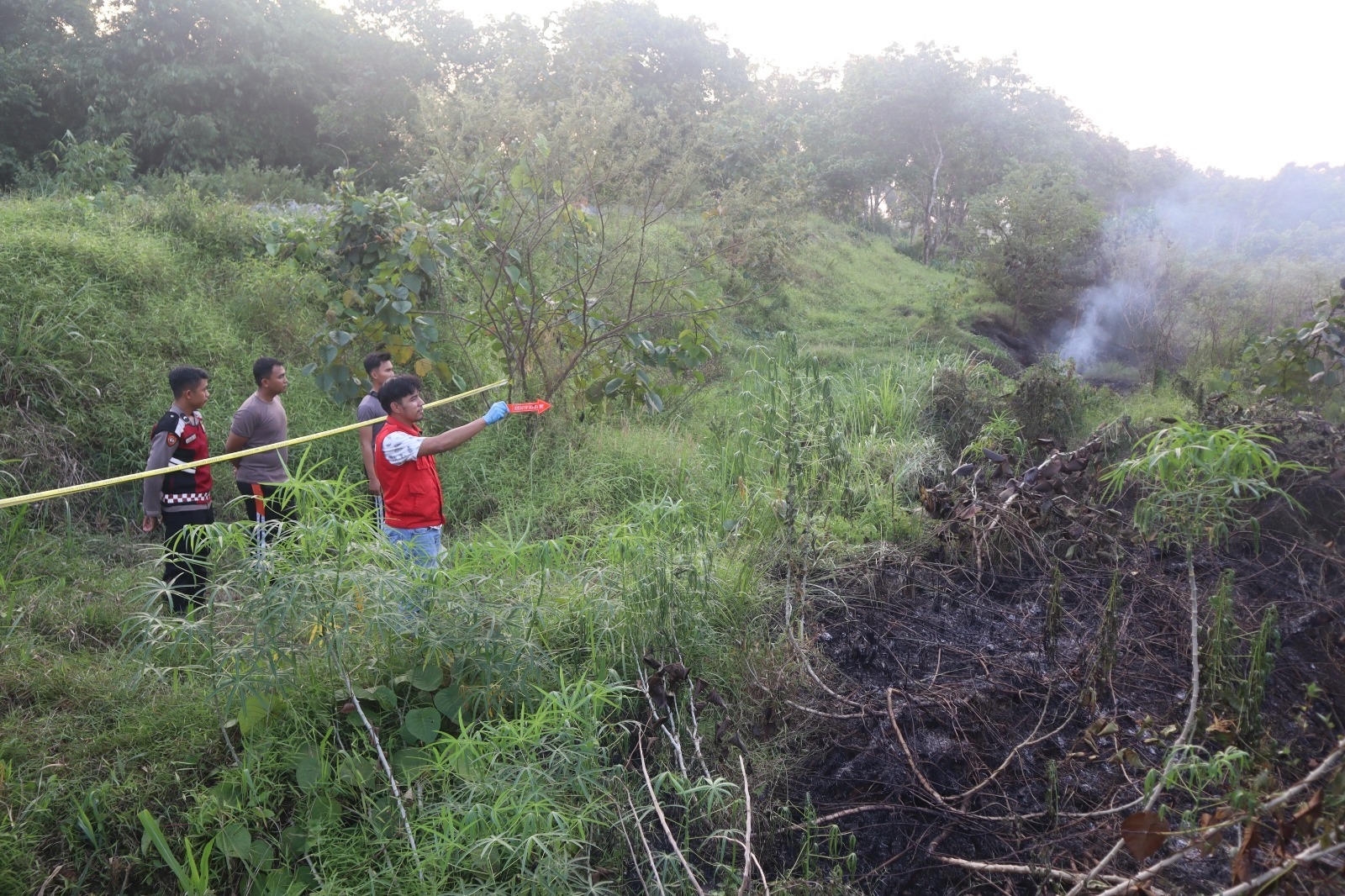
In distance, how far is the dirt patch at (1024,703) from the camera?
2.62m

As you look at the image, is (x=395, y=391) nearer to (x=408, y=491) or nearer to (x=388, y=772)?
(x=408, y=491)

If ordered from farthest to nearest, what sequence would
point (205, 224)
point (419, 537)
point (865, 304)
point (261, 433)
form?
point (865, 304) → point (205, 224) → point (261, 433) → point (419, 537)

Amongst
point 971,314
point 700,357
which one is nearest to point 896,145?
point 971,314

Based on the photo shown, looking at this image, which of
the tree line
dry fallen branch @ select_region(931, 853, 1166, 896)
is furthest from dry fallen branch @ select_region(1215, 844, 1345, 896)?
the tree line

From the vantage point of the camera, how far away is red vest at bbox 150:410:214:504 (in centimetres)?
426

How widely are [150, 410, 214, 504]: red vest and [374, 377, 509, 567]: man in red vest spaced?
3.20 feet

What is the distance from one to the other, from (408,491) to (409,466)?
12 centimetres

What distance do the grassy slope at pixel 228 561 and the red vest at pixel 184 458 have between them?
0.41 meters

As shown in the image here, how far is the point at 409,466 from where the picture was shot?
13.1 ft

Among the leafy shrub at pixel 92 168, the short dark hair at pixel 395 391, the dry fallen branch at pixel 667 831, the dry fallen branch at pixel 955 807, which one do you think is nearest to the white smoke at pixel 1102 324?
the dry fallen branch at pixel 955 807

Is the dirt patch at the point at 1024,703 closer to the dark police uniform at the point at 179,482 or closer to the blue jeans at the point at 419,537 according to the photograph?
the blue jeans at the point at 419,537

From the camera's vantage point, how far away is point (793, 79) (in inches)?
1013

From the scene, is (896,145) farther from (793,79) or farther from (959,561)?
(959,561)

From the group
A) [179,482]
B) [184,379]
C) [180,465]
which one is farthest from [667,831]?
[184,379]
